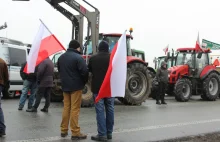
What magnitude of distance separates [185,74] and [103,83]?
986cm

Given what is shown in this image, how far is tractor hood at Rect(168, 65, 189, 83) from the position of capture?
15233 mm

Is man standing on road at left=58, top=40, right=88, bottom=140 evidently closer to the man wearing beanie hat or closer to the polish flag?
the man wearing beanie hat

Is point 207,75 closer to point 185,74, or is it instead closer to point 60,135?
point 185,74

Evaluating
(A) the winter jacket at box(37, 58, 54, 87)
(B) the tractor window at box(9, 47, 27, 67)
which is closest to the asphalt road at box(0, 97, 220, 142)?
(A) the winter jacket at box(37, 58, 54, 87)

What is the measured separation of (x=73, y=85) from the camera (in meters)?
6.39

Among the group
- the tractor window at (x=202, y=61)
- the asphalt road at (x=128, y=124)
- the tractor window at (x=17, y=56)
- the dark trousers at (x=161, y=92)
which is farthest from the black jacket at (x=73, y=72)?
the tractor window at (x=202, y=61)

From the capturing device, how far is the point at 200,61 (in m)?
15.9

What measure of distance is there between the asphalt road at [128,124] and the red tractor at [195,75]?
3.89 meters

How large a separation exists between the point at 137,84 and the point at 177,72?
9.55ft

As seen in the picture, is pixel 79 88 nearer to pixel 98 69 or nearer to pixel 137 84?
pixel 98 69

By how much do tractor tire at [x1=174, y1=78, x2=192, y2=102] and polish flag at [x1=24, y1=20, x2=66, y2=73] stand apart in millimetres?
7216

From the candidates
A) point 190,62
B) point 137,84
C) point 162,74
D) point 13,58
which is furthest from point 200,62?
point 13,58

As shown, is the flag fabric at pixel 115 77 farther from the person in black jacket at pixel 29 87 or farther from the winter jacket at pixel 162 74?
the winter jacket at pixel 162 74

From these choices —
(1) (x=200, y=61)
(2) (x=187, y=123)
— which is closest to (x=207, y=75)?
(1) (x=200, y=61)
